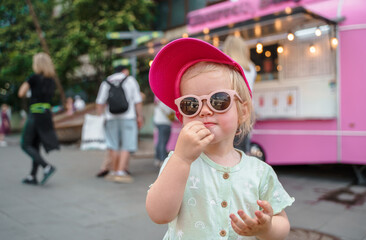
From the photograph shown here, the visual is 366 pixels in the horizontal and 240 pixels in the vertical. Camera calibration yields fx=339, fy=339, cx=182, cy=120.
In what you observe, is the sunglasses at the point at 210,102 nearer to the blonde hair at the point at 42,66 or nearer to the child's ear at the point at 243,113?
the child's ear at the point at 243,113

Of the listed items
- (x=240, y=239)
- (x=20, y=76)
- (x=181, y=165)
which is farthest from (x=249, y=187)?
(x=20, y=76)

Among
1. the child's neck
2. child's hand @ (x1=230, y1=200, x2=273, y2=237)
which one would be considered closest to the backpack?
the child's neck

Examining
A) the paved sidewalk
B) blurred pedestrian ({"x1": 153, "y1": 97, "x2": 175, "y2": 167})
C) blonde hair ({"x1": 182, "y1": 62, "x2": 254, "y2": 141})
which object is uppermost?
blonde hair ({"x1": 182, "y1": 62, "x2": 254, "y2": 141})

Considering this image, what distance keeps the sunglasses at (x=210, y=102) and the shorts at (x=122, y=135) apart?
13.9 ft

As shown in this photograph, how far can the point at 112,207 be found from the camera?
3.98 meters

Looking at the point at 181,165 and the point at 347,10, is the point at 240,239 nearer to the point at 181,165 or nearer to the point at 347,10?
the point at 181,165

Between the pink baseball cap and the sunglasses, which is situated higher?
the pink baseball cap

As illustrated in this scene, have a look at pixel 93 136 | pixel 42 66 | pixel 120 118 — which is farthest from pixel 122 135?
pixel 93 136

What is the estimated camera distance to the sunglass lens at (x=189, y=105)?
4.24ft

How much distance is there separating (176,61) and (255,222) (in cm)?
71

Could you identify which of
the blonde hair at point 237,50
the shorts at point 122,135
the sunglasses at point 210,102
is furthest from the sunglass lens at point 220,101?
the shorts at point 122,135

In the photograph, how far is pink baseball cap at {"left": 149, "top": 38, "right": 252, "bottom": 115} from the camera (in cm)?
136

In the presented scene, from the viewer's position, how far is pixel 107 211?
3.83m

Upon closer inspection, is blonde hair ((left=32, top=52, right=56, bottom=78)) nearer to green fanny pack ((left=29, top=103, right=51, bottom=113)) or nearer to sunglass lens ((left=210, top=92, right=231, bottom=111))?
green fanny pack ((left=29, top=103, right=51, bottom=113))
